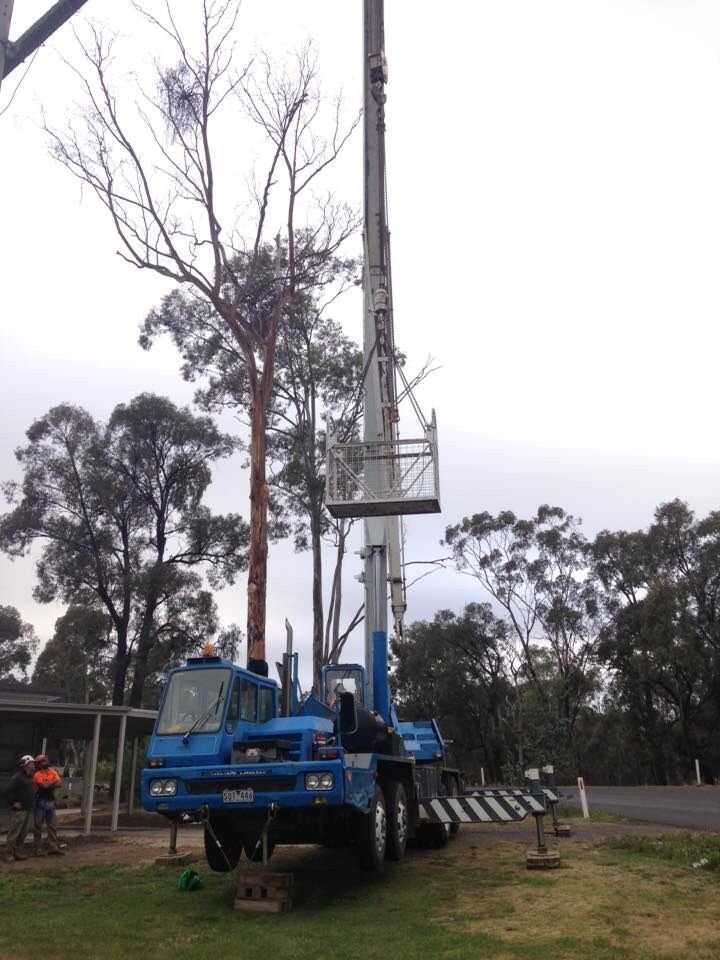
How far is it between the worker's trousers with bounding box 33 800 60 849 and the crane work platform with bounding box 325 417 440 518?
6827 mm

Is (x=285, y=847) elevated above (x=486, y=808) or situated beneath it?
situated beneath

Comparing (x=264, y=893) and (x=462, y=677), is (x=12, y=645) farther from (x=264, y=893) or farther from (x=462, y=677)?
(x=264, y=893)

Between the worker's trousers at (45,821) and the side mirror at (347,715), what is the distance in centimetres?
706

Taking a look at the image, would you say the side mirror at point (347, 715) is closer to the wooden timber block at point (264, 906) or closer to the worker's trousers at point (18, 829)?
the wooden timber block at point (264, 906)

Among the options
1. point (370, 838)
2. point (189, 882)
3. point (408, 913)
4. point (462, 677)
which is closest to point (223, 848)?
point (189, 882)

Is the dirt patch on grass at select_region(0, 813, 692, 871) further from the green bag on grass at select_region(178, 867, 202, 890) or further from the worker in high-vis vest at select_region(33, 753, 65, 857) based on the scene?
the green bag on grass at select_region(178, 867, 202, 890)

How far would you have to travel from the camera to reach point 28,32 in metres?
4.95

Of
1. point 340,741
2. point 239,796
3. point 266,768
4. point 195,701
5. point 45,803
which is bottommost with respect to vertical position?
point 45,803

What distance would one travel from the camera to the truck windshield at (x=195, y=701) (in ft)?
26.3

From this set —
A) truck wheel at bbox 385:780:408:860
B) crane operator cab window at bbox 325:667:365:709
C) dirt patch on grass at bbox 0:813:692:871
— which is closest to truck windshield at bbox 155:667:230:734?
crane operator cab window at bbox 325:667:365:709

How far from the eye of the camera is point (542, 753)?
2736cm

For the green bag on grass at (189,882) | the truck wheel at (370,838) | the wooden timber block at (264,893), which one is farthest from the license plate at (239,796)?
the green bag on grass at (189,882)

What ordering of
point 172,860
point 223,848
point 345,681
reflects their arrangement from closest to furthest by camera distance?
point 223,848 < point 345,681 < point 172,860

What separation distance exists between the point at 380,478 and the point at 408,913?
5298mm
